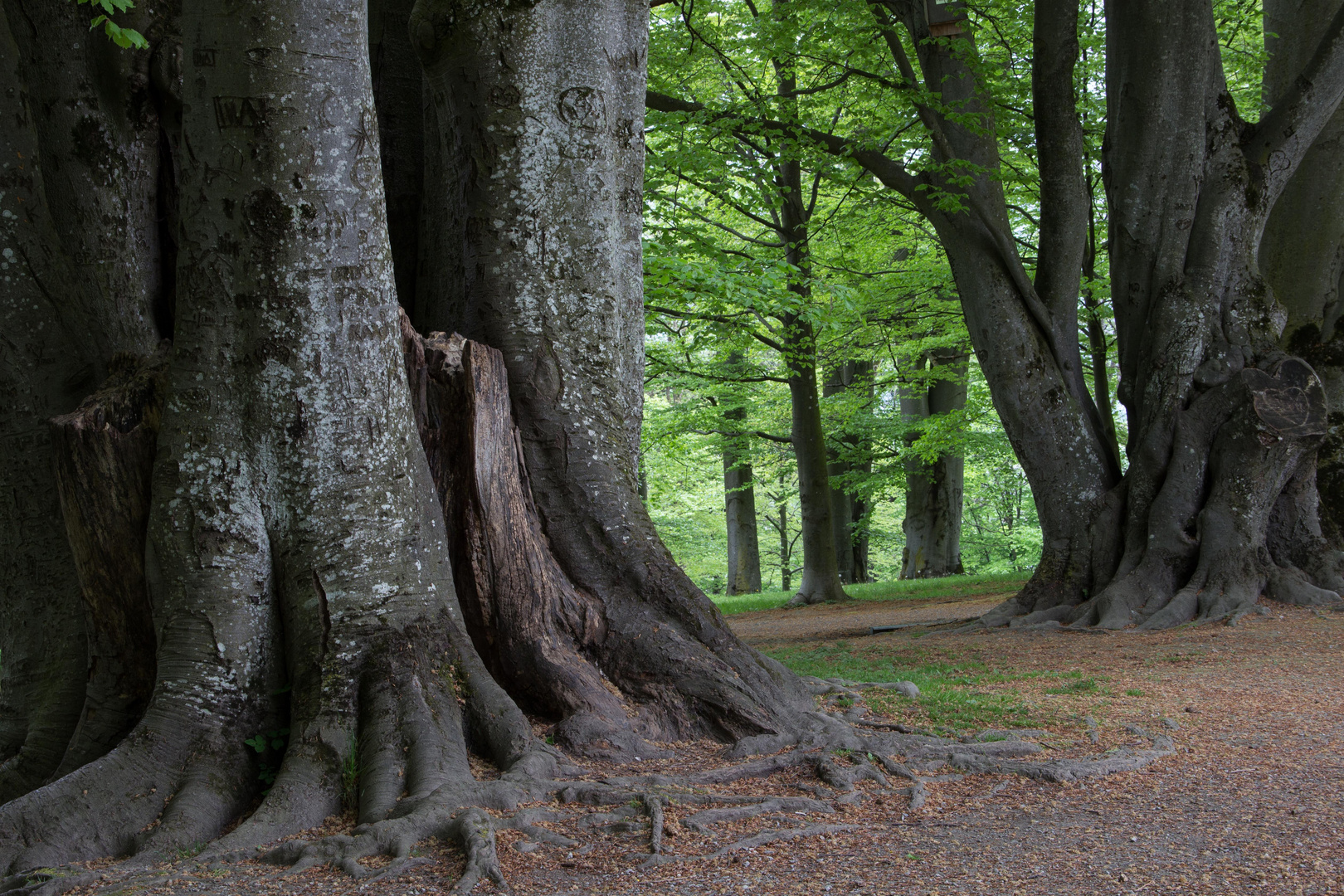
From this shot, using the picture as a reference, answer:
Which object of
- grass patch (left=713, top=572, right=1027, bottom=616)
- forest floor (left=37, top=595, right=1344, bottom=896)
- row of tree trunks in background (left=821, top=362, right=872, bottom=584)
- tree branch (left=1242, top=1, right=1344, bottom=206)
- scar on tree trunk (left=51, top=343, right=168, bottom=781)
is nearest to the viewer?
forest floor (left=37, top=595, right=1344, bottom=896)

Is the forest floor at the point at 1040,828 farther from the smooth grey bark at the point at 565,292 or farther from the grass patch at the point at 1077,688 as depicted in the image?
the smooth grey bark at the point at 565,292

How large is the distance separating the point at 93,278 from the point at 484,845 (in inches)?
122

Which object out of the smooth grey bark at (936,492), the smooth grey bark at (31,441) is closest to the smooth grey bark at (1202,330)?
the smooth grey bark at (31,441)

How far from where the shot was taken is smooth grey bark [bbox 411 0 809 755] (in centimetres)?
454

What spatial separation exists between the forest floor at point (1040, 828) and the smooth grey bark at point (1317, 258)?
464 centimetres

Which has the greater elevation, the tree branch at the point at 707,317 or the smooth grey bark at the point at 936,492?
the tree branch at the point at 707,317

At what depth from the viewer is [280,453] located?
3.78 meters

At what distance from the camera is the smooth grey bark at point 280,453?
3.73 m

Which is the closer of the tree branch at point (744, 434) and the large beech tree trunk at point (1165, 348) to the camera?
the large beech tree trunk at point (1165, 348)

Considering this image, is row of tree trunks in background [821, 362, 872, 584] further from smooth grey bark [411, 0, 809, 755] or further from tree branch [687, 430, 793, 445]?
smooth grey bark [411, 0, 809, 755]

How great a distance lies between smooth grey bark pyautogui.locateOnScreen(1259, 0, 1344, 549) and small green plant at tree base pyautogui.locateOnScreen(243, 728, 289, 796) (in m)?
9.56

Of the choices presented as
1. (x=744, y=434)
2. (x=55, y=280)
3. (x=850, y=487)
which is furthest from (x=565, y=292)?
(x=850, y=487)

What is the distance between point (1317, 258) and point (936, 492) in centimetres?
1043

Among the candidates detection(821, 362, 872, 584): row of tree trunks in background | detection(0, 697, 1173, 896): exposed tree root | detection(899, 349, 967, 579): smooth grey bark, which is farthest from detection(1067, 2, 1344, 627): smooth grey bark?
detection(821, 362, 872, 584): row of tree trunks in background
